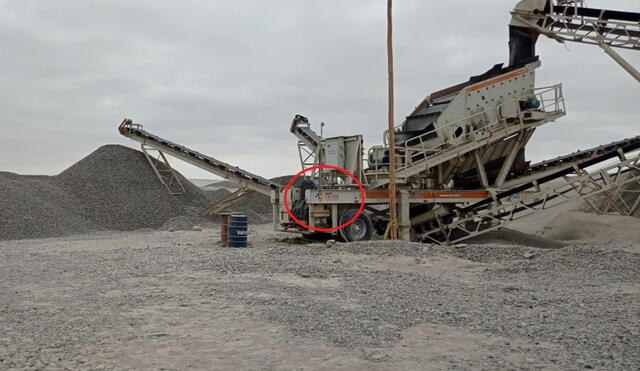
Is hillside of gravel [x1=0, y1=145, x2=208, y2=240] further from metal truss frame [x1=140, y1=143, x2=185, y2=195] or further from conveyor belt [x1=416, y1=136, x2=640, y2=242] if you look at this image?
conveyor belt [x1=416, y1=136, x2=640, y2=242]

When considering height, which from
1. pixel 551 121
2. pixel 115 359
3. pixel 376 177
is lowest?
pixel 115 359

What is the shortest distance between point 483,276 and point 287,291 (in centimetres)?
312

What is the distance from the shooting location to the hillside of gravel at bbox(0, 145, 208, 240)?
17859 mm

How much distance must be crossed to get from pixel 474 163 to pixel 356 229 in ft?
12.0

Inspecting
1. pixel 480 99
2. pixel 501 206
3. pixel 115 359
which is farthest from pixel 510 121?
pixel 115 359

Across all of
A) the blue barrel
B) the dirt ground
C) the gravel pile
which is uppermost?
the gravel pile

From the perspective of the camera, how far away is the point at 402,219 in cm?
1294

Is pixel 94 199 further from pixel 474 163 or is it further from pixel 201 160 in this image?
pixel 474 163

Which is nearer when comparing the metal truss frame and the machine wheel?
the machine wheel

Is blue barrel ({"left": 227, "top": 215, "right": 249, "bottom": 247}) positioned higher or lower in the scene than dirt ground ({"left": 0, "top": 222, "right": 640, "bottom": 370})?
higher

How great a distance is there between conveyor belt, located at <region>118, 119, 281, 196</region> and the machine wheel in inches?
277

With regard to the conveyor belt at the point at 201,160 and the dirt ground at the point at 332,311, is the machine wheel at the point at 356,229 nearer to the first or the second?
the dirt ground at the point at 332,311

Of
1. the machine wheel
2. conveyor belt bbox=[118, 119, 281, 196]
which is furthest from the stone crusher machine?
conveyor belt bbox=[118, 119, 281, 196]

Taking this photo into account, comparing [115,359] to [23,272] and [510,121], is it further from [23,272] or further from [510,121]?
[510,121]
